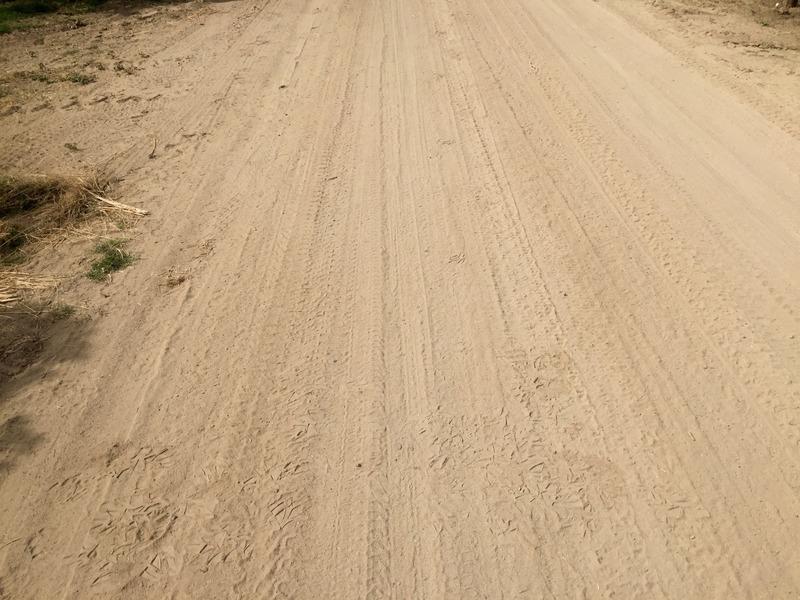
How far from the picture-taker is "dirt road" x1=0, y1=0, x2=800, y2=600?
331 cm

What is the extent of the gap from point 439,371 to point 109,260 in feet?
11.4

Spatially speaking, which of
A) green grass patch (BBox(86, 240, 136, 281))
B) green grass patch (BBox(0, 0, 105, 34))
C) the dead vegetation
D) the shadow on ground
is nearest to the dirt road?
the shadow on ground

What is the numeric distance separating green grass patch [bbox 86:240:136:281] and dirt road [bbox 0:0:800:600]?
0.53 feet

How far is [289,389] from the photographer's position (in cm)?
424

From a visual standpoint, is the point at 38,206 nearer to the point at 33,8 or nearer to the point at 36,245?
the point at 36,245

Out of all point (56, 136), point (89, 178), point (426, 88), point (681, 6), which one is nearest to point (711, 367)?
point (426, 88)

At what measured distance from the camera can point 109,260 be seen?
5492 millimetres

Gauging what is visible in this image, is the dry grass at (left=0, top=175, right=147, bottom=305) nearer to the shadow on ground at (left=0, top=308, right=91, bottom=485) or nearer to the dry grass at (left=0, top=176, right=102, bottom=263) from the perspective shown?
the dry grass at (left=0, top=176, right=102, bottom=263)

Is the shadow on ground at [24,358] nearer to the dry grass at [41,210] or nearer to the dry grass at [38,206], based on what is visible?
the dry grass at [41,210]

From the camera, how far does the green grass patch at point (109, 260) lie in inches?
211

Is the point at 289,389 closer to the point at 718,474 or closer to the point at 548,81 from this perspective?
the point at 718,474

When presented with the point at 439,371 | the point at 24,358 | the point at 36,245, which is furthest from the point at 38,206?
the point at 439,371

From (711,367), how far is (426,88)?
5.67 m

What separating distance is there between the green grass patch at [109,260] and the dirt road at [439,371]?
161mm
